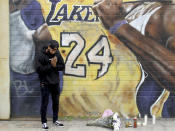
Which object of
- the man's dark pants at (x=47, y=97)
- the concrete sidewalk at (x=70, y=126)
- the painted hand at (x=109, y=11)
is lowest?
the concrete sidewalk at (x=70, y=126)

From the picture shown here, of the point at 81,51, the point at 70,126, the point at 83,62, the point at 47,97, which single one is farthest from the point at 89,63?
the point at 70,126

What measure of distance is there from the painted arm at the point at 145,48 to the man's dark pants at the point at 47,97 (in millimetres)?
1911

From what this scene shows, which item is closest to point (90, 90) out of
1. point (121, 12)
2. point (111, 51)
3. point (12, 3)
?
point (111, 51)

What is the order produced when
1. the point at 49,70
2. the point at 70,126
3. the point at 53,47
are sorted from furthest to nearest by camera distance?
the point at 70,126 < the point at 49,70 < the point at 53,47

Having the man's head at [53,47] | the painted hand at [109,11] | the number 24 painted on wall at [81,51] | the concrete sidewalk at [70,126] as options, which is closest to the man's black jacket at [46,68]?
the man's head at [53,47]

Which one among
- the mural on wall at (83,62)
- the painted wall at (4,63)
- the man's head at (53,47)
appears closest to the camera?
the man's head at (53,47)

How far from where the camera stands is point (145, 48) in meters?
7.09

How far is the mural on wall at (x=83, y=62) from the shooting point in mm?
6992

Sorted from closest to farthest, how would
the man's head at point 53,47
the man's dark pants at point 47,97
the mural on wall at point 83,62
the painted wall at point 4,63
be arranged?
the man's head at point 53,47 < the man's dark pants at point 47,97 < the painted wall at point 4,63 < the mural on wall at point 83,62

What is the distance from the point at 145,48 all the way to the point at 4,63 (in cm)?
328

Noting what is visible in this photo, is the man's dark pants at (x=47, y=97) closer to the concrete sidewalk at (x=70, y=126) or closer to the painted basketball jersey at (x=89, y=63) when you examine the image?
the concrete sidewalk at (x=70, y=126)

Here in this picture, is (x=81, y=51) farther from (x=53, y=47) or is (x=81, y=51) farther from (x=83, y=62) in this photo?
(x=53, y=47)

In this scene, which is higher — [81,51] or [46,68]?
[81,51]

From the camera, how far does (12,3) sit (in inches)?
273
